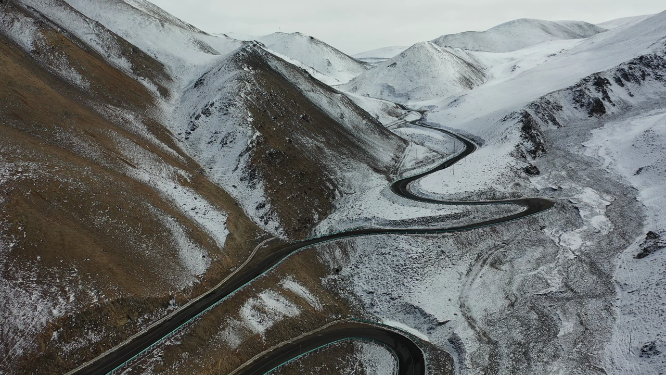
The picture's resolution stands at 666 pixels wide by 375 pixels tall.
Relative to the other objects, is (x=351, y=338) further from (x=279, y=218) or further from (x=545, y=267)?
(x=545, y=267)

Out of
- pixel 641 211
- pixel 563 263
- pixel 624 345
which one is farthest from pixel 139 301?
pixel 641 211

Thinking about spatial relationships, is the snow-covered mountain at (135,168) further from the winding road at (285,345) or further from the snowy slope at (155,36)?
the winding road at (285,345)

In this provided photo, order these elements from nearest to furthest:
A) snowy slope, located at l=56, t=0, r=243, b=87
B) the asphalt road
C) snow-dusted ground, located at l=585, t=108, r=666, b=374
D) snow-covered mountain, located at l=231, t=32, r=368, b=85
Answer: snow-dusted ground, located at l=585, t=108, r=666, b=374 → the asphalt road → snowy slope, located at l=56, t=0, r=243, b=87 → snow-covered mountain, located at l=231, t=32, r=368, b=85

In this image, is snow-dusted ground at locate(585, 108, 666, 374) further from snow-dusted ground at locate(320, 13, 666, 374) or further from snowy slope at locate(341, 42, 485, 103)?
snowy slope at locate(341, 42, 485, 103)

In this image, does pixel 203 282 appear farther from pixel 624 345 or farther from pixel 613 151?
pixel 613 151

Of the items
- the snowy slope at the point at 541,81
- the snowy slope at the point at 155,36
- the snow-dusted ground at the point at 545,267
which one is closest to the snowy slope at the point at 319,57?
the snowy slope at the point at 541,81

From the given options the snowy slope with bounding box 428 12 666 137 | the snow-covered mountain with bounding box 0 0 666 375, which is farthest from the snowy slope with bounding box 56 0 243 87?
the snowy slope with bounding box 428 12 666 137
